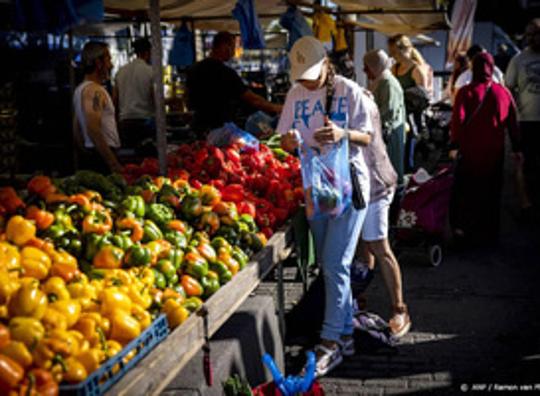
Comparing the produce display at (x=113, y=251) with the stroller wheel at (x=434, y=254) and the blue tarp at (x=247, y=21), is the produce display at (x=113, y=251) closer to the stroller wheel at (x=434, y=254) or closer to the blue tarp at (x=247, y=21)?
the stroller wheel at (x=434, y=254)

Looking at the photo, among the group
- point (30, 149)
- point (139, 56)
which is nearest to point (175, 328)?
point (139, 56)

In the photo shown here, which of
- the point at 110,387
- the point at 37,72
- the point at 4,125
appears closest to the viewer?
the point at 110,387

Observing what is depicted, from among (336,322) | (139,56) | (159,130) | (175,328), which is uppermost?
(139,56)

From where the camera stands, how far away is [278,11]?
38.7ft

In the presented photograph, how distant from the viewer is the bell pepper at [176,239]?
404 centimetres

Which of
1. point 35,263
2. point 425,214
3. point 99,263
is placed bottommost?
point 425,214

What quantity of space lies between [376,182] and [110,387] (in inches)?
118

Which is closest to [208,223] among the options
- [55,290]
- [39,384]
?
[55,290]

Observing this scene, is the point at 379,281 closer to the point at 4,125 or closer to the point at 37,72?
the point at 4,125

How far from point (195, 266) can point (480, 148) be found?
190 inches

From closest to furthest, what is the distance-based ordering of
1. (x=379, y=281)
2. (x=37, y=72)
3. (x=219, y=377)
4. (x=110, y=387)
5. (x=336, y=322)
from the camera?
(x=110, y=387) → (x=219, y=377) → (x=336, y=322) → (x=379, y=281) → (x=37, y=72)

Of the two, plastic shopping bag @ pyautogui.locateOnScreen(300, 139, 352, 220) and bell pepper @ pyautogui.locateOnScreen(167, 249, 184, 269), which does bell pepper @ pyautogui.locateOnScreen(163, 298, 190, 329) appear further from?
plastic shopping bag @ pyautogui.locateOnScreen(300, 139, 352, 220)

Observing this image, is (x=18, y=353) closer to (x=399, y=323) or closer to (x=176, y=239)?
(x=176, y=239)

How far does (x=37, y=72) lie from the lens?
13.7 meters
